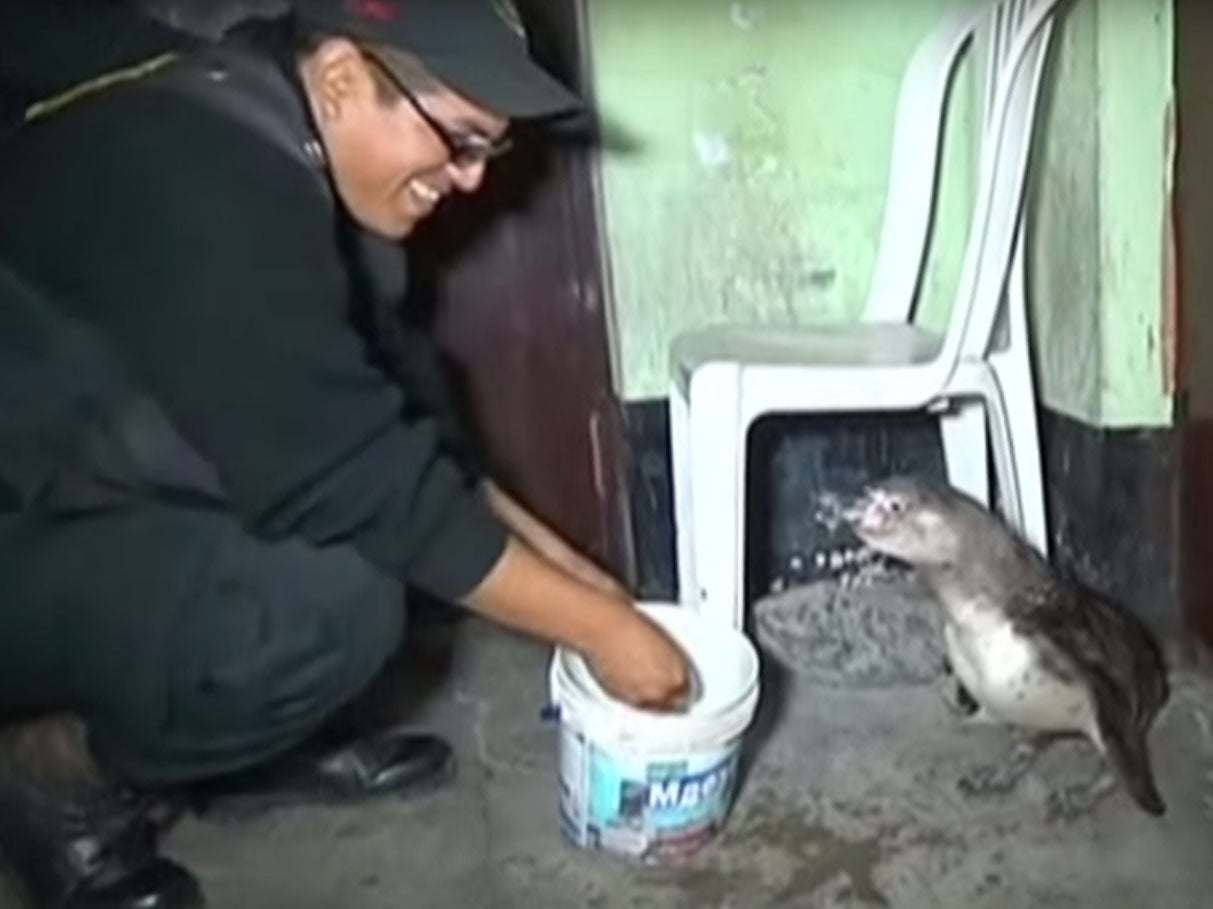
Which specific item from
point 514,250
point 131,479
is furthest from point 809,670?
point 131,479

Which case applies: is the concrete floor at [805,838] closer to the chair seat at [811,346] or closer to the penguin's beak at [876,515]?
the penguin's beak at [876,515]

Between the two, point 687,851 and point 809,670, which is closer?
point 687,851

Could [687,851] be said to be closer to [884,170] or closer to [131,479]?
[131,479]

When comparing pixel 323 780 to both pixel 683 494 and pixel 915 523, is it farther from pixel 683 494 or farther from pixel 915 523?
pixel 915 523

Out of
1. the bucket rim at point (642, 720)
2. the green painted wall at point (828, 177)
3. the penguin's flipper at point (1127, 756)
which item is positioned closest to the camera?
the bucket rim at point (642, 720)

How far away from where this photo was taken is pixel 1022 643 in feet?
6.50

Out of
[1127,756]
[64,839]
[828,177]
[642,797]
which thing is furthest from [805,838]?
[828,177]

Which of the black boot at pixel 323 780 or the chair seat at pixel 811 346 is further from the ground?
the chair seat at pixel 811 346

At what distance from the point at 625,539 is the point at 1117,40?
0.78m

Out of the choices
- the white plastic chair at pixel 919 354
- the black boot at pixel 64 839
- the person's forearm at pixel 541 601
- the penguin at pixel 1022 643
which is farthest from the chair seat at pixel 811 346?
the black boot at pixel 64 839

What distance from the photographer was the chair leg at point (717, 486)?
2094 millimetres

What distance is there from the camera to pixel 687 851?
1900 mm

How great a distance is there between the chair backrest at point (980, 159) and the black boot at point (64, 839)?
2.92 feet

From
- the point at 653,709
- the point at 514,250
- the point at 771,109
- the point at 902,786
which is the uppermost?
the point at 771,109
